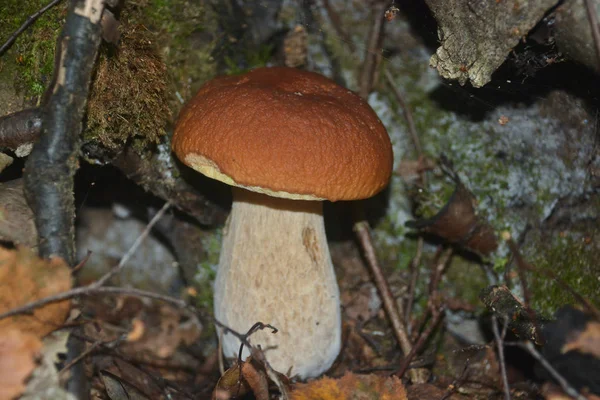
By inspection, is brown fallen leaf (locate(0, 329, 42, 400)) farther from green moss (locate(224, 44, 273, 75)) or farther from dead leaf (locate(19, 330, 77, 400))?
green moss (locate(224, 44, 273, 75))

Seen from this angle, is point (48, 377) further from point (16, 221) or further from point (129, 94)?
point (129, 94)

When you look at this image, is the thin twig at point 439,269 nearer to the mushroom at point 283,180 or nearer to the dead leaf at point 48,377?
the mushroom at point 283,180

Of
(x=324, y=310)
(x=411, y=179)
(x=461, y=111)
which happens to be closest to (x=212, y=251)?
(x=324, y=310)

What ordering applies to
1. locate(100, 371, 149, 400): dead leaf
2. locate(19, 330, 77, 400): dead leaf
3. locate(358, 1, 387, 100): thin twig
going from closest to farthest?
locate(19, 330, 77, 400): dead leaf < locate(100, 371, 149, 400): dead leaf < locate(358, 1, 387, 100): thin twig

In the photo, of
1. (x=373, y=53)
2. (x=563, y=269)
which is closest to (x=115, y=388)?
(x=563, y=269)

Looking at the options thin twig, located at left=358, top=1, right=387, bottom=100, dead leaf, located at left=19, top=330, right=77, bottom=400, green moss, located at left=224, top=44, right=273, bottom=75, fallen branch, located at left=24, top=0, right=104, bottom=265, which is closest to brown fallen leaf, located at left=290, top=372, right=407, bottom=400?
dead leaf, located at left=19, top=330, right=77, bottom=400
